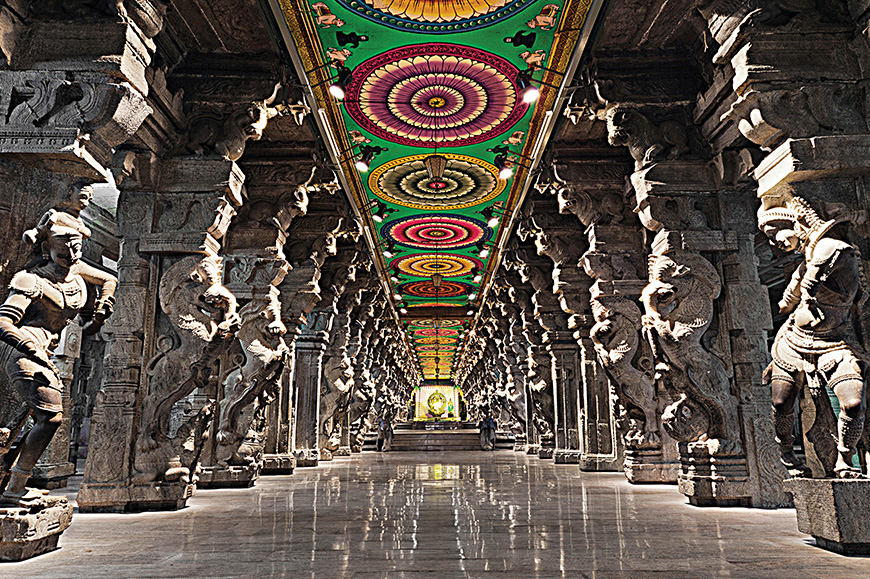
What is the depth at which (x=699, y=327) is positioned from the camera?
20.8 ft

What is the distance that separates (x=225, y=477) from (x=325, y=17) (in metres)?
6.30

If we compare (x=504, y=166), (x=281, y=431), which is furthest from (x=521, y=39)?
(x=281, y=431)

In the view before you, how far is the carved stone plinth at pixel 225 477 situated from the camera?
27.3 feet

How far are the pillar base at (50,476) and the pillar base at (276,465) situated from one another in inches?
127

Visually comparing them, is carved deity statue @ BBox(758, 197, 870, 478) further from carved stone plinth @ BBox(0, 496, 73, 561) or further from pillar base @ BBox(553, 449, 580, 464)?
pillar base @ BBox(553, 449, 580, 464)

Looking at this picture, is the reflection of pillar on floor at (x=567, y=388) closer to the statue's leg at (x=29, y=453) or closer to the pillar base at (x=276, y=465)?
the pillar base at (x=276, y=465)

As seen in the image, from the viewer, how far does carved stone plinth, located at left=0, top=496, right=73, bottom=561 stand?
374 cm

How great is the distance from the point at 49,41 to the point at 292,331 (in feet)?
21.6

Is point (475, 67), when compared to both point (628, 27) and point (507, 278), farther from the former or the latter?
point (507, 278)

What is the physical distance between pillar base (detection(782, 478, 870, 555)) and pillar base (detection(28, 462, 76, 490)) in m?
10.2

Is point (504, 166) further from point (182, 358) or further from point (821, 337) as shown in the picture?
point (821, 337)

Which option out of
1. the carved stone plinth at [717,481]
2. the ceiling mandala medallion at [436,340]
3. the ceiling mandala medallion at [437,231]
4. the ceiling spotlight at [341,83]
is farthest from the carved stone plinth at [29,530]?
the ceiling mandala medallion at [436,340]

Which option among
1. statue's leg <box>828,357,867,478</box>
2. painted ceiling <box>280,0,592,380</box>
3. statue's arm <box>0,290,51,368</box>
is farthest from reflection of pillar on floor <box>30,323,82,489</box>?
statue's leg <box>828,357,867,478</box>

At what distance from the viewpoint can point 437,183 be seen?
1091 centimetres
